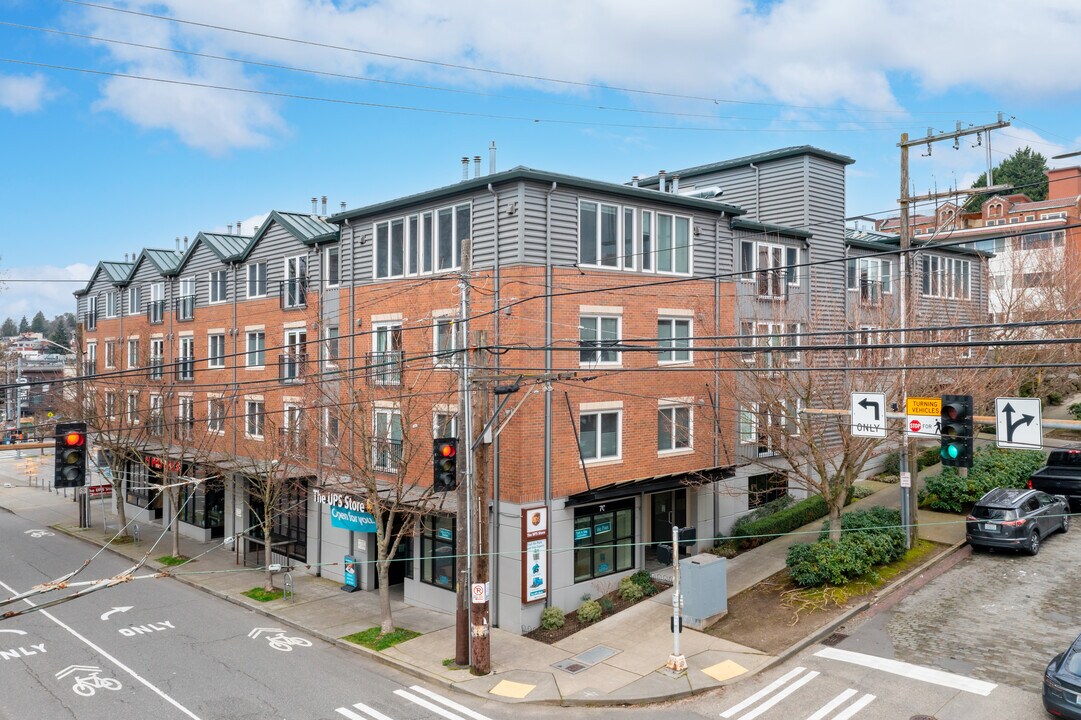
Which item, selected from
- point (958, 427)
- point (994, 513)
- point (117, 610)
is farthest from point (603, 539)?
point (117, 610)

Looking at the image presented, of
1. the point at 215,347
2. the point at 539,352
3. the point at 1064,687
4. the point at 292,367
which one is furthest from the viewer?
the point at 215,347

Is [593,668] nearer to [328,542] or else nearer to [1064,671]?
[1064,671]

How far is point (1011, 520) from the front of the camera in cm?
2294

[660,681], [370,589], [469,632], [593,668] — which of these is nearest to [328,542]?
[370,589]

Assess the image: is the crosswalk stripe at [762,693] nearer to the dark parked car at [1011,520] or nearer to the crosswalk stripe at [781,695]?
the crosswalk stripe at [781,695]

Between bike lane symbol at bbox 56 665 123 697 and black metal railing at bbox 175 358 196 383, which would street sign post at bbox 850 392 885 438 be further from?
black metal railing at bbox 175 358 196 383

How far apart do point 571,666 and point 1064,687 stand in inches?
373

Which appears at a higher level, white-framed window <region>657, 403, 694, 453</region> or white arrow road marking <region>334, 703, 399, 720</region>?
white-framed window <region>657, 403, 694, 453</region>

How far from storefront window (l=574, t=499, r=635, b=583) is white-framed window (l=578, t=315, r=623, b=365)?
418 centimetres

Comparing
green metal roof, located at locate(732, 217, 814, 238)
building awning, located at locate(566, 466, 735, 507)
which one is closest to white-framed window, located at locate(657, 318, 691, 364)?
building awning, located at locate(566, 466, 735, 507)

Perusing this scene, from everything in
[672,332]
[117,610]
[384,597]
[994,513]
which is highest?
[672,332]

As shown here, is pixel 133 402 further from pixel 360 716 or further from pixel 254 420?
pixel 360 716

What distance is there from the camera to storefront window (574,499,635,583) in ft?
73.6

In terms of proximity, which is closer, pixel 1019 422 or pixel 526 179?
pixel 1019 422
